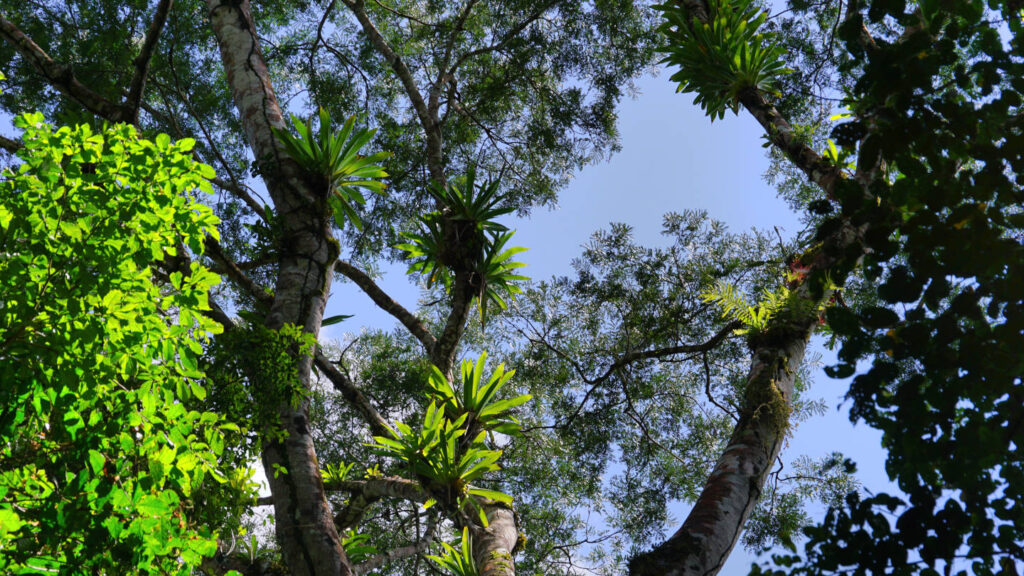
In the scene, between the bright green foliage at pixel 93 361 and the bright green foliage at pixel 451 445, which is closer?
the bright green foliage at pixel 93 361

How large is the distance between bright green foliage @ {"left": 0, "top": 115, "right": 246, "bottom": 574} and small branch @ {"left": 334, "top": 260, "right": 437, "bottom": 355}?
2.90m

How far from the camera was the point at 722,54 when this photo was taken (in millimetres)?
4695

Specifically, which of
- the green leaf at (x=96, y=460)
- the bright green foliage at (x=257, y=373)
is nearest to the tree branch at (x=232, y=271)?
the bright green foliage at (x=257, y=373)

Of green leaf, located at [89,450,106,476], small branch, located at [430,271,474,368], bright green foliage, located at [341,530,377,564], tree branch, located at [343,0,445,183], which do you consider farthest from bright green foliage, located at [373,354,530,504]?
green leaf, located at [89,450,106,476]

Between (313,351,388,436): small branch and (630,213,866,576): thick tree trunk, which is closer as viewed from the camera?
(630,213,866,576): thick tree trunk

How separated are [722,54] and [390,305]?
2953 millimetres

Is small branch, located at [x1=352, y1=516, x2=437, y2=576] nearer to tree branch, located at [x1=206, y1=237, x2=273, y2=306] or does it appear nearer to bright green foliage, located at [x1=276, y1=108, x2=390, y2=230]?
tree branch, located at [x1=206, y1=237, x2=273, y2=306]

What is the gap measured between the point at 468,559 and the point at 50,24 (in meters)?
7.08

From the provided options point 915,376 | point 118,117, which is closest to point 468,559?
point 915,376

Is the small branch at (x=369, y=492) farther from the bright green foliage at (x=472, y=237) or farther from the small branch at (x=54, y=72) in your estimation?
the small branch at (x=54, y=72)

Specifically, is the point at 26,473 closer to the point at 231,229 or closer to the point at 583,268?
the point at 583,268

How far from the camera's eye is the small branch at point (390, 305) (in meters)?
5.14

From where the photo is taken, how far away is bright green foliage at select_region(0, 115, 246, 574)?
5.68ft

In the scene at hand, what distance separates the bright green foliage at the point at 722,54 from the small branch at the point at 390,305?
2.59 metres
